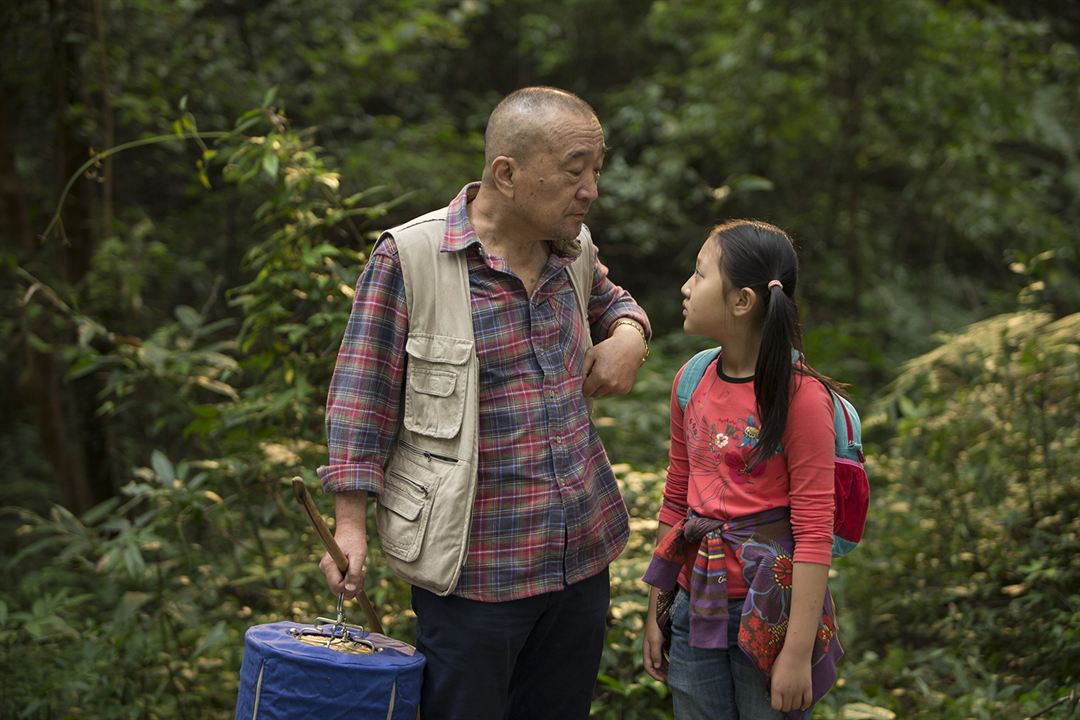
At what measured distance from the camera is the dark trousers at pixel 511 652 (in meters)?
2.44

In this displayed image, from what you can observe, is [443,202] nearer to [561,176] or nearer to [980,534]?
[980,534]

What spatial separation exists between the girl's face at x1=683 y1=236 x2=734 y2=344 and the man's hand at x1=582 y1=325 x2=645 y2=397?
0.24 meters

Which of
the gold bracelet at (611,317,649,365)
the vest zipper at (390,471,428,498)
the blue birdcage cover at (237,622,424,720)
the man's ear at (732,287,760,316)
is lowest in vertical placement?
the blue birdcage cover at (237,622,424,720)

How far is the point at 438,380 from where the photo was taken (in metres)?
2.42

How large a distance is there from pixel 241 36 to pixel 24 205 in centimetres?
182

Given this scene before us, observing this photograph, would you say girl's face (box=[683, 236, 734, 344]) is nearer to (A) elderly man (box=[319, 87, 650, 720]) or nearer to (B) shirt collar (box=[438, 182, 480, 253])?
(A) elderly man (box=[319, 87, 650, 720])

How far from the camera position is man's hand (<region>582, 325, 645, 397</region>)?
2633 mm

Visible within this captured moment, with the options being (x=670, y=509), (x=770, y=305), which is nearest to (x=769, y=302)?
(x=770, y=305)

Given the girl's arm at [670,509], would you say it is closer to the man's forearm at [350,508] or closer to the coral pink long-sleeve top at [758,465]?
the coral pink long-sleeve top at [758,465]

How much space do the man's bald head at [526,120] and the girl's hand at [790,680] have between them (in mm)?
1196

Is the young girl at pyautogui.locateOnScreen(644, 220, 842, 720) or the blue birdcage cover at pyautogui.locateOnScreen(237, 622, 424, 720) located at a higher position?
the young girl at pyautogui.locateOnScreen(644, 220, 842, 720)

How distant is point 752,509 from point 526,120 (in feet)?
3.21

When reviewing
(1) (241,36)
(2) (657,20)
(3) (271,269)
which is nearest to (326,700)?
(3) (271,269)

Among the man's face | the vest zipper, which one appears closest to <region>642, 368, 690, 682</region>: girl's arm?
the man's face
